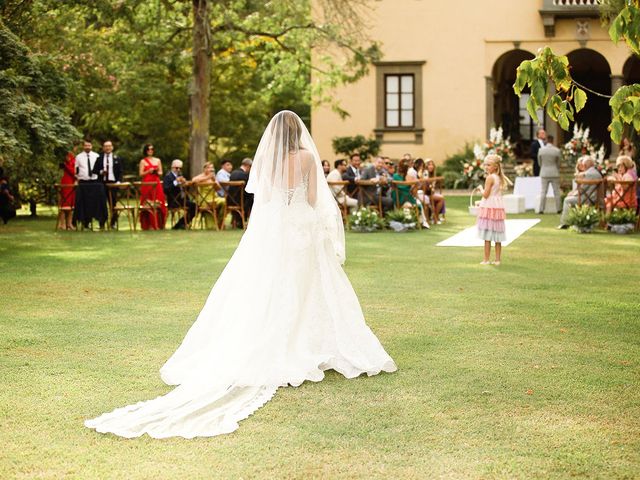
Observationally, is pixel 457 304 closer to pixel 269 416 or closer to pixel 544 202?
pixel 269 416

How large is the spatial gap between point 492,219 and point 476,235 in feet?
12.3

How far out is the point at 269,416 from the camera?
20.2 ft

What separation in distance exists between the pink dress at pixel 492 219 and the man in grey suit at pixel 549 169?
1056 centimetres

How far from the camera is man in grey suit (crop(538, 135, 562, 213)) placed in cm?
2402

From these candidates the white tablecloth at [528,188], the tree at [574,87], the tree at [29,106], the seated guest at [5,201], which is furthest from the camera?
the white tablecloth at [528,188]

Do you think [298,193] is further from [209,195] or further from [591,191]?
[591,191]

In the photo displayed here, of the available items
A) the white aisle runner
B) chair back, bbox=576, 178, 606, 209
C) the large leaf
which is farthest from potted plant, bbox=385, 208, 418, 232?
the large leaf

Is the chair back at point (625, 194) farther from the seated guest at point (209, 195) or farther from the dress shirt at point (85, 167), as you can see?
the dress shirt at point (85, 167)

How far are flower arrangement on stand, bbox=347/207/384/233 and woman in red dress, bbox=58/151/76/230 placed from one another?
5508mm

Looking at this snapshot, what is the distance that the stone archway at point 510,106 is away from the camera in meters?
33.4

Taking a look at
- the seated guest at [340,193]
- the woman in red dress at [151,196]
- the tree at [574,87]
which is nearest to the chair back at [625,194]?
the seated guest at [340,193]

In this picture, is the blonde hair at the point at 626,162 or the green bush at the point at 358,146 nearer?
the blonde hair at the point at 626,162

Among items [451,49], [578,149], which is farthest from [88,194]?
[451,49]

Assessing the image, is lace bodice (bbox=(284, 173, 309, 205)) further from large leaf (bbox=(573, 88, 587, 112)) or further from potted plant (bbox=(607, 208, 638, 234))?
A: potted plant (bbox=(607, 208, 638, 234))
